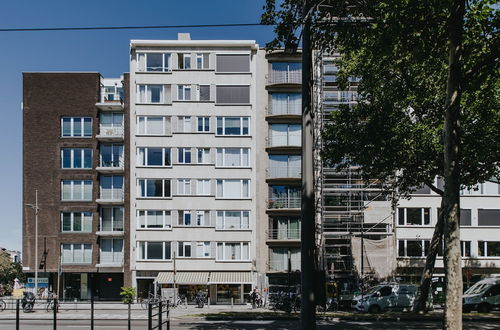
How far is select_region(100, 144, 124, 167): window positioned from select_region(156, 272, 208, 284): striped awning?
419 inches

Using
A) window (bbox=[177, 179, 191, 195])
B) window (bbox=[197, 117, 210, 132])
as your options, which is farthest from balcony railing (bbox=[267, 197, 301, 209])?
window (bbox=[197, 117, 210, 132])

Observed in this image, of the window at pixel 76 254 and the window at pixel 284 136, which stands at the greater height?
the window at pixel 284 136

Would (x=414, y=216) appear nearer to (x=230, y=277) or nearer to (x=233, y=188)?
(x=233, y=188)

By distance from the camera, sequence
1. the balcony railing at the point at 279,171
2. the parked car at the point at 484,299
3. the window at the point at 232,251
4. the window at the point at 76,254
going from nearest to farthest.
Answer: the parked car at the point at 484,299
the window at the point at 232,251
the window at the point at 76,254
the balcony railing at the point at 279,171

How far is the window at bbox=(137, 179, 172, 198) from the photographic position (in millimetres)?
45844

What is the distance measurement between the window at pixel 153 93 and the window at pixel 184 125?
2.08 meters

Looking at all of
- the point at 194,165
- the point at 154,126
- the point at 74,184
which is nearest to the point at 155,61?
the point at 154,126

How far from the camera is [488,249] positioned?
4981 centimetres

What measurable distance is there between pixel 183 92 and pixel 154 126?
3850 mm

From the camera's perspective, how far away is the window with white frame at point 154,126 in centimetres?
4631

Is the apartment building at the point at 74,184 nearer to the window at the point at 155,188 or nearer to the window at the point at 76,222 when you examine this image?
the window at the point at 76,222

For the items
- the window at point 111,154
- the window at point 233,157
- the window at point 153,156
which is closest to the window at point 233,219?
the window at point 233,157

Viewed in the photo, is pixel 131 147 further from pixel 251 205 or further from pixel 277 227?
pixel 277 227

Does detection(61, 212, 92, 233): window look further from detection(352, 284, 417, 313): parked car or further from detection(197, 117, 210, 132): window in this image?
detection(352, 284, 417, 313): parked car
